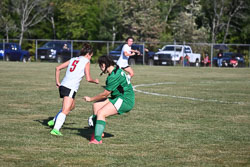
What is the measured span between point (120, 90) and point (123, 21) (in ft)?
179

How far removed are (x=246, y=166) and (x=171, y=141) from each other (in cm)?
198


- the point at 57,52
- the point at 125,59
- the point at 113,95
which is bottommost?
the point at 57,52

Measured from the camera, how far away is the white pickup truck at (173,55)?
4359 centimetres

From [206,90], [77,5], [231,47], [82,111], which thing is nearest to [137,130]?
[82,111]

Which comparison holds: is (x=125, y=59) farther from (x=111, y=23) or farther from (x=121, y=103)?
(x=111, y=23)

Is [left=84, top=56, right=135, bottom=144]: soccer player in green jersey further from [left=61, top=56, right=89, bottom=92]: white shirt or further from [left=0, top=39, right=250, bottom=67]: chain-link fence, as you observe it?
[left=0, top=39, right=250, bottom=67]: chain-link fence

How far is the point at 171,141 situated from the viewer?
843 cm

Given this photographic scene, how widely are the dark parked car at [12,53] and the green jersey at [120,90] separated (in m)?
39.0

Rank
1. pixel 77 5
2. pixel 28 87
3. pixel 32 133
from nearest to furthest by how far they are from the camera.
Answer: pixel 32 133 < pixel 28 87 < pixel 77 5

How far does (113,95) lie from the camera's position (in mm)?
8594

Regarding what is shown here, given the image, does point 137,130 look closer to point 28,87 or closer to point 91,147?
point 91,147

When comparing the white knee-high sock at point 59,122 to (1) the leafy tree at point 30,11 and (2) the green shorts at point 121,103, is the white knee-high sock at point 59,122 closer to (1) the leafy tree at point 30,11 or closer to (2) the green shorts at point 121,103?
(2) the green shorts at point 121,103

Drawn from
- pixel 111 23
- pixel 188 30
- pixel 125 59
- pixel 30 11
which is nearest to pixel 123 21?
pixel 111 23

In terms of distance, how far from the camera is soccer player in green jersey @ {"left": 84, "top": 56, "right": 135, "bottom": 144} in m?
8.23
